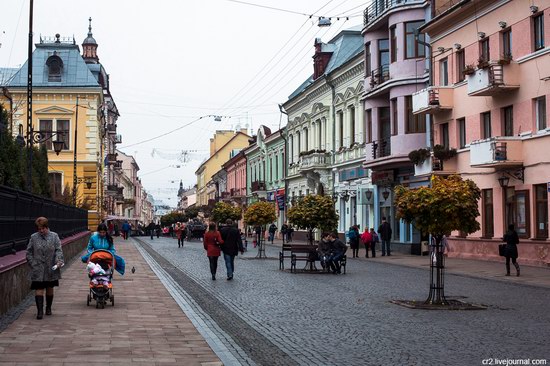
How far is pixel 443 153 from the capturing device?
34500 mm

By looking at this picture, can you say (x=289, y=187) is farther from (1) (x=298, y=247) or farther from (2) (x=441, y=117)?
(1) (x=298, y=247)

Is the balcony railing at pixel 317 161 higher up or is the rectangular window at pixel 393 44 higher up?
the rectangular window at pixel 393 44

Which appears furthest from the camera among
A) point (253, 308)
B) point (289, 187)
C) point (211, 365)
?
point (289, 187)

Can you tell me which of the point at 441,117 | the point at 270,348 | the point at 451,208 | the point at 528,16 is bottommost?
the point at 270,348

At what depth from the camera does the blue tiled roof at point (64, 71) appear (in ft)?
216

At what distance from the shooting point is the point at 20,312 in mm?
13742

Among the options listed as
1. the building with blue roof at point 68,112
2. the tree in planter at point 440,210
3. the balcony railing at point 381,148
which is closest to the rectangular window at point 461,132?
the balcony railing at point 381,148

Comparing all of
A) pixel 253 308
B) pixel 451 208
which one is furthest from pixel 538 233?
pixel 253 308

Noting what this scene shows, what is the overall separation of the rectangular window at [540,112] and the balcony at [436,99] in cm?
651

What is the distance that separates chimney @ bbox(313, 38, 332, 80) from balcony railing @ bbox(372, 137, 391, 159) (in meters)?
16.0

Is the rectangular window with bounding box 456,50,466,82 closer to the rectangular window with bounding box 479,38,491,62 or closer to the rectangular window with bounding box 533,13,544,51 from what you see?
the rectangular window with bounding box 479,38,491,62

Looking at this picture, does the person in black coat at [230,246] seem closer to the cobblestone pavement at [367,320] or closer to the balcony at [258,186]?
the cobblestone pavement at [367,320]

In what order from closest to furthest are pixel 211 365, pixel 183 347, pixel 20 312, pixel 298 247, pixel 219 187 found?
pixel 211 365, pixel 183 347, pixel 20 312, pixel 298 247, pixel 219 187

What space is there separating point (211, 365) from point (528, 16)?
22.8m
